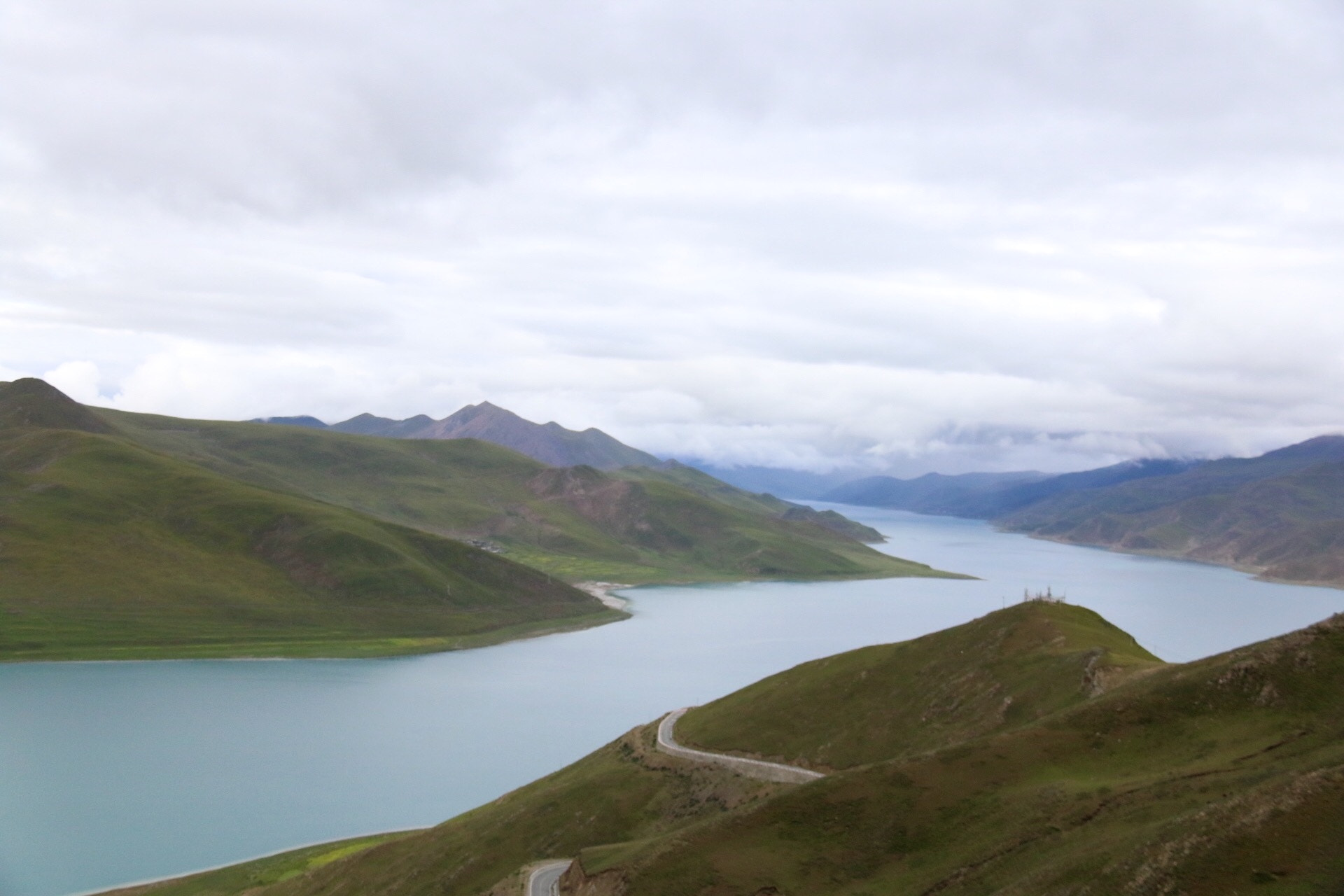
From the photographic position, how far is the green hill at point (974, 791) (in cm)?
3122

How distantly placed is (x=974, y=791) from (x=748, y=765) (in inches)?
906

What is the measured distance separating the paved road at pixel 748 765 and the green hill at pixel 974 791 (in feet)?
4.83

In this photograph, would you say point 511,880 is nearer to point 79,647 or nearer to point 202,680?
point 202,680

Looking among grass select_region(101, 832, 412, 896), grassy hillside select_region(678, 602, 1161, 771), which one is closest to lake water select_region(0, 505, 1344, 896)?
grass select_region(101, 832, 412, 896)

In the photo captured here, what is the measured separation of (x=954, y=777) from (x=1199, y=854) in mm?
17029

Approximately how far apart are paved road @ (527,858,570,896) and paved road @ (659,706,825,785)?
46.2 ft

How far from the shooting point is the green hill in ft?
102

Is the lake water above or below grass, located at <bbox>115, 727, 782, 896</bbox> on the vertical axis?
below

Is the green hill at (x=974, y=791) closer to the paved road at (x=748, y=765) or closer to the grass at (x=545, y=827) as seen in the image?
the grass at (x=545, y=827)

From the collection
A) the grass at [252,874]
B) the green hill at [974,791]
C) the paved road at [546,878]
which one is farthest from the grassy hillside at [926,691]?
the grass at [252,874]

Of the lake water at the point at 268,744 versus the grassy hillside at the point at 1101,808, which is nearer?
the grassy hillside at the point at 1101,808

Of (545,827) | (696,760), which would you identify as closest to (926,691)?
(696,760)

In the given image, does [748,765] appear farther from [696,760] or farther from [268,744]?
[268,744]

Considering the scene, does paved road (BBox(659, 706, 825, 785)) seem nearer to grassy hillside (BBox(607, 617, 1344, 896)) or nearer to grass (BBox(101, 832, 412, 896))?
grassy hillside (BBox(607, 617, 1344, 896))
